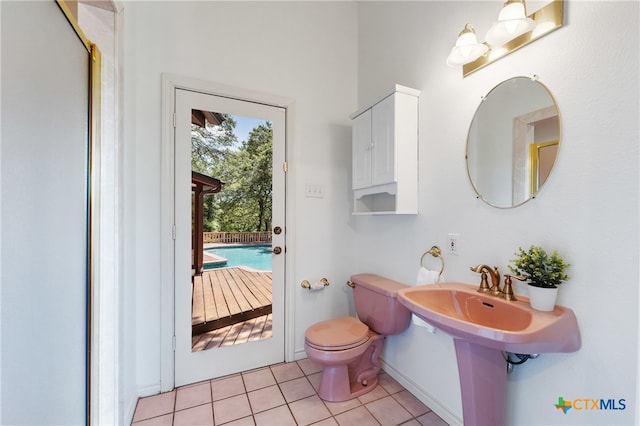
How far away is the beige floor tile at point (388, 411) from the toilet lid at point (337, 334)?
0.39 meters

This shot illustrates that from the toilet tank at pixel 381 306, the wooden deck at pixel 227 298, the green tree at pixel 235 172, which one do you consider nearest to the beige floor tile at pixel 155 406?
the wooden deck at pixel 227 298

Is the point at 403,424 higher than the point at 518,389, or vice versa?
the point at 518,389

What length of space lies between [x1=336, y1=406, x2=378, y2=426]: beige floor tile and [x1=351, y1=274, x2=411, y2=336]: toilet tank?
1.55ft

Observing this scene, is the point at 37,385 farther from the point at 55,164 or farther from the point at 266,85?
the point at 266,85

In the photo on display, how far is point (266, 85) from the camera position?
6.77 feet

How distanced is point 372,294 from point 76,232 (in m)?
1.64

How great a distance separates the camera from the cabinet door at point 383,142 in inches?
65.5

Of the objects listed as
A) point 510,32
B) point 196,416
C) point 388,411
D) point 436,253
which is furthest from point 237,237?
point 510,32

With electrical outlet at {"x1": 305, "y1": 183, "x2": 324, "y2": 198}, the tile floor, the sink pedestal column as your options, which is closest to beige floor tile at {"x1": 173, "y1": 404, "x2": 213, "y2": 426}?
the tile floor

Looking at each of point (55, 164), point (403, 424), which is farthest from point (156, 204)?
point (403, 424)

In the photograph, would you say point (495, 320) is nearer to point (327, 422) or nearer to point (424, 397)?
point (424, 397)

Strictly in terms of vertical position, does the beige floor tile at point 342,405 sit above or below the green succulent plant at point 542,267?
below

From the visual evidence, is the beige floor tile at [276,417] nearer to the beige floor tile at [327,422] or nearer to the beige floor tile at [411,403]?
the beige floor tile at [327,422]

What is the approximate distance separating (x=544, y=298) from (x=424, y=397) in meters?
1.10
